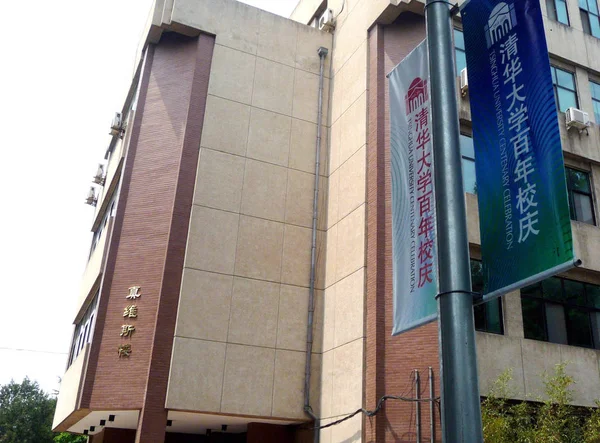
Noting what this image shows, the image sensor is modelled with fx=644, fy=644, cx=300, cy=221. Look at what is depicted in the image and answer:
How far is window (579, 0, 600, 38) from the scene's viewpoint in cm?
A: 2022

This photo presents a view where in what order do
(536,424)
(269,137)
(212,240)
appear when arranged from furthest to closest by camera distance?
(269,137)
(212,240)
(536,424)

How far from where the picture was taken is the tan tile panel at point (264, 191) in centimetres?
1794

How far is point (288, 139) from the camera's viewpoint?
63.2ft

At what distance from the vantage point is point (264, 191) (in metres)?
18.2

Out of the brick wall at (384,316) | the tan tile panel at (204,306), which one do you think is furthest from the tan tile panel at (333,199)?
the tan tile panel at (204,306)

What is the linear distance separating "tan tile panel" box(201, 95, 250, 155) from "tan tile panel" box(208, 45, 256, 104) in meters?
0.26

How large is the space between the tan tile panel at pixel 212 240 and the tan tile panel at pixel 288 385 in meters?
2.73

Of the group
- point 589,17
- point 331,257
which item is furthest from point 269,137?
point 589,17

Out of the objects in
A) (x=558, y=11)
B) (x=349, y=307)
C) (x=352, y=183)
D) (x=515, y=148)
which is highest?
(x=558, y=11)

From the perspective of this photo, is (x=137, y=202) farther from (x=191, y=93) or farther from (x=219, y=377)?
(x=219, y=377)

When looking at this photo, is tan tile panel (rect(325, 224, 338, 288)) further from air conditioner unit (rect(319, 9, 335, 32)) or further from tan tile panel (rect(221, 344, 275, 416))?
air conditioner unit (rect(319, 9, 335, 32))

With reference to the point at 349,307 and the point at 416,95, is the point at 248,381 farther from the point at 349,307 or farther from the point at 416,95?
the point at 416,95

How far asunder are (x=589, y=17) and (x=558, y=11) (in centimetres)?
134

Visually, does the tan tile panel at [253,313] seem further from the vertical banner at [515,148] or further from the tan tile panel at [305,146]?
the vertical banner at [515,148]
